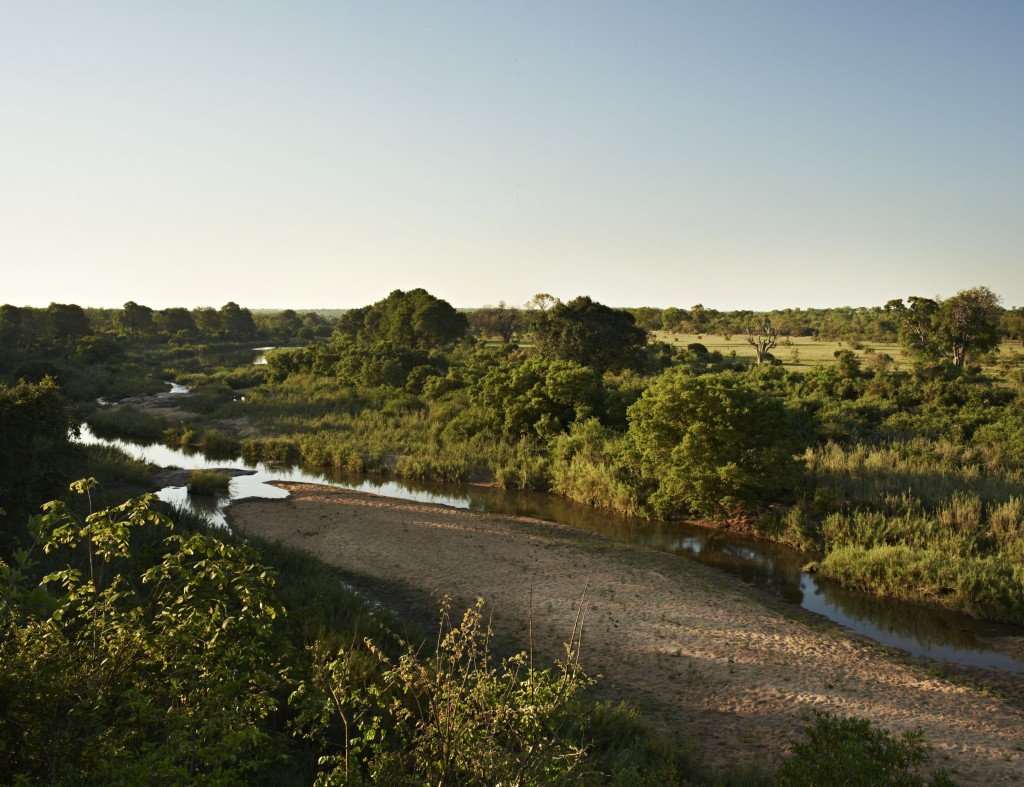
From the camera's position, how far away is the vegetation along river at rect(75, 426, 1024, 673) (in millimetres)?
15164

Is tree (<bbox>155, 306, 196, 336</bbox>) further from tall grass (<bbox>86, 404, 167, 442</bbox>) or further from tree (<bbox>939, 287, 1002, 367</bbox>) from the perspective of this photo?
tree (<bbox>939, 287, 1002, 367</bbox>)

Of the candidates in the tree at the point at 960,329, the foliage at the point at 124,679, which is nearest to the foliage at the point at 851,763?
the foliage at the point at 124,679

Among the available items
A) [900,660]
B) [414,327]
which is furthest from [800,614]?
[414,327]

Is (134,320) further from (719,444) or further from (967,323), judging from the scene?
(967,323)

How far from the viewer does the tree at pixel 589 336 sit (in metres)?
54.0

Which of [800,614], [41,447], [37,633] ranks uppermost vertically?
[37,633]

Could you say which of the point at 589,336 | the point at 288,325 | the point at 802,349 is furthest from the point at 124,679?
the point at 288,325

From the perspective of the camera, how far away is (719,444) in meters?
23.2

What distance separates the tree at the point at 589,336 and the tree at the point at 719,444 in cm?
2910

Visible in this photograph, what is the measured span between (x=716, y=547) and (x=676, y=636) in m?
8.72

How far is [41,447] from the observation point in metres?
17.9

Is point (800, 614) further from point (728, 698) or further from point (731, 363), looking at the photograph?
point (731, 363)

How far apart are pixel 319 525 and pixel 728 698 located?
15.8m

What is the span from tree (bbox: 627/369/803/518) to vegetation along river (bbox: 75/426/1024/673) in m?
1.49
